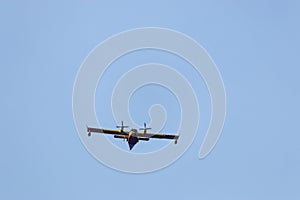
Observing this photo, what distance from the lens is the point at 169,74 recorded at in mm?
22312

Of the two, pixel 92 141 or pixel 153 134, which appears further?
pixel 153 134

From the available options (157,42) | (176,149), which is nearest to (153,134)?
(176,149)

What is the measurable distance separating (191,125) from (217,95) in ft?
8.16

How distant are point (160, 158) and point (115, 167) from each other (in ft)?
9.29

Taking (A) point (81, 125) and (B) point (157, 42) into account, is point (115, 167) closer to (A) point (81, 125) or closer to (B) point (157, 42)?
(A) point (81, 125)

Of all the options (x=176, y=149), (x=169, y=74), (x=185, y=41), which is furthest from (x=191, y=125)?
(x=185, y=41)

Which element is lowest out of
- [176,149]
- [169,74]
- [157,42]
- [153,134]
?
[176,149]

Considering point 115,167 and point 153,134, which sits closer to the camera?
point 115,167

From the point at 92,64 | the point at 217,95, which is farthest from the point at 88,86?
the point at 217,95

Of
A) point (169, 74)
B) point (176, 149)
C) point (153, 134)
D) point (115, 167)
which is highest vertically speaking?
point (169, 74)

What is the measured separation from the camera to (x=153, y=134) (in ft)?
81.6

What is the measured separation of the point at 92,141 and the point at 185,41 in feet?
27.7

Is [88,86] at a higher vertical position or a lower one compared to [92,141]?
higher

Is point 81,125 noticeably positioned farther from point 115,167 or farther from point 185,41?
point 185,41
